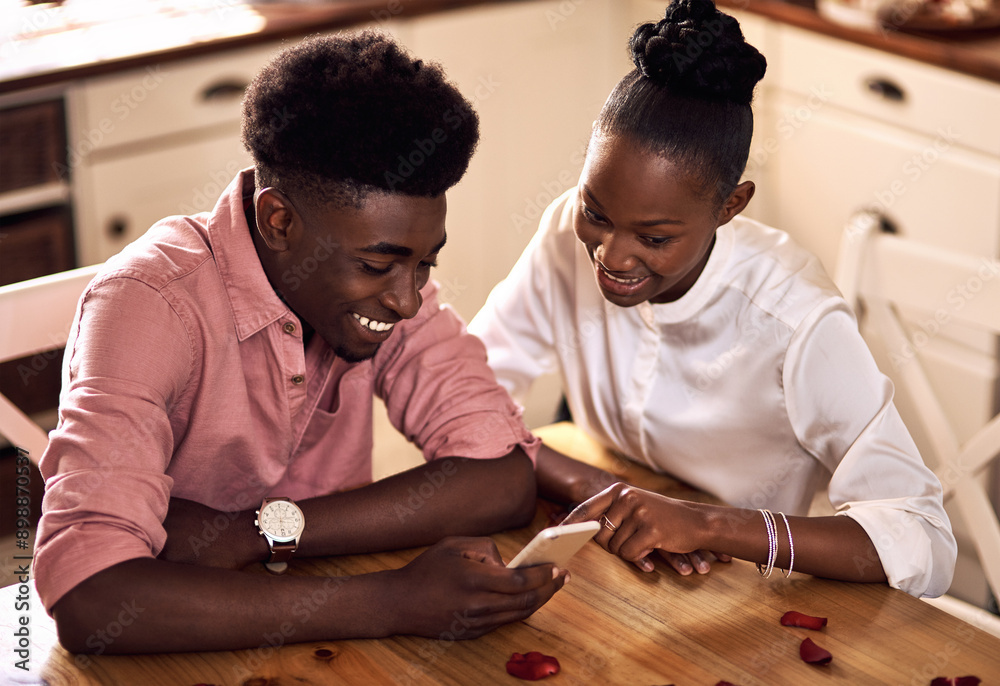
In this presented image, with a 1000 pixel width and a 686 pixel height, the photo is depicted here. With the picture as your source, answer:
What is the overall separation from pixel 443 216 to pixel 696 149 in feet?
1.00

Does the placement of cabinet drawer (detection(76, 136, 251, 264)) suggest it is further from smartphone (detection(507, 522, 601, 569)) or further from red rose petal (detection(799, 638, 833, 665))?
red rose petal (detection(799, 638, 833, 665))

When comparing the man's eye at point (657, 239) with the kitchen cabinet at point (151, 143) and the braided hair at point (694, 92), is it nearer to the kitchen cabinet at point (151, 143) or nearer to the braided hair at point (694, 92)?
the braided hair at point (694, 92)

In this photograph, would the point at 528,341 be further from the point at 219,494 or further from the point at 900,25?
the point at 900,25

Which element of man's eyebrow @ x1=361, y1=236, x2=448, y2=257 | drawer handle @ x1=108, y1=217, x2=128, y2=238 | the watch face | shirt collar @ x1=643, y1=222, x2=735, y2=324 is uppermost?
man's eyebrow @ x1=361, y1=236, x2=448, y2=257

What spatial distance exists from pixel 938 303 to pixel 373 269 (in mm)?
806

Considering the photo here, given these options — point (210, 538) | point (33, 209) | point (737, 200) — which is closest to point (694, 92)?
point (737, 200)

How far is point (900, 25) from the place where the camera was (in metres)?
2.58

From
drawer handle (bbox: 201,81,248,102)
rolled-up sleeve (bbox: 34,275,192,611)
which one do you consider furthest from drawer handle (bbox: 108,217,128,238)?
rolled-up sleeve (bbox: 34,275,192,611)

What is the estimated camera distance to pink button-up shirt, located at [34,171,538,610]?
105 cm

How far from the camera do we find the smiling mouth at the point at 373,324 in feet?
4.03

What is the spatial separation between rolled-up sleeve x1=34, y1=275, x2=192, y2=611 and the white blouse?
597mm

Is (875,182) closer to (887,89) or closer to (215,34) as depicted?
(887,89)

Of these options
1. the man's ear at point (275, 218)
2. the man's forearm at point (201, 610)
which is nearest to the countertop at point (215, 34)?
the man's ear at point (275, 218)

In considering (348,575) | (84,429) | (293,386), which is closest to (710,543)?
(348,575)
